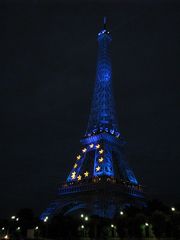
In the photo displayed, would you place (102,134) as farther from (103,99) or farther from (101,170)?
(103,99)

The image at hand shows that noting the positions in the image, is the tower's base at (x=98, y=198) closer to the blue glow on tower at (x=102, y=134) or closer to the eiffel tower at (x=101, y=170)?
the eiffel tower at (x=101, y=170)

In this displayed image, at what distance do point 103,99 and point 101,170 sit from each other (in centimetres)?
2340

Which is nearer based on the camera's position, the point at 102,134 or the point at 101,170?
the point at 101,170

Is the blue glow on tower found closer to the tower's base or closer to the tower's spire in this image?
the tower's spire

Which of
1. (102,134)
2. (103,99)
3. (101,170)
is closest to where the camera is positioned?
(101,170)

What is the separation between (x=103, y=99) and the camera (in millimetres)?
92250

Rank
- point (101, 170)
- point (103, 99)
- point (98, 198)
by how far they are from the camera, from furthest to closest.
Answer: point (103, 99), point (101, 170), point (98, 198)

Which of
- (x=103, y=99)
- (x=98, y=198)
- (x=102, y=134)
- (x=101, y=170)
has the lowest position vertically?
(x=98, y=198)

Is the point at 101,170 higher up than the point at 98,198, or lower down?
higher up

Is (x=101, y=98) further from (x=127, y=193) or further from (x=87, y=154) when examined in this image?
(x=127, y=193)

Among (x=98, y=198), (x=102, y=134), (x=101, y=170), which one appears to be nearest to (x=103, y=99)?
(x=102, y=134)

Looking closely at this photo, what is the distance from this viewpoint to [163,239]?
43.7m

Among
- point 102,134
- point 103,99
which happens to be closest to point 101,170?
point 102,134

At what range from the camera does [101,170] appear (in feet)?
251
